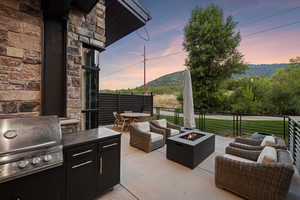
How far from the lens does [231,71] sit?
356 inches

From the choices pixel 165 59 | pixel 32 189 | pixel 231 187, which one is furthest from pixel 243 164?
pixel 165 59

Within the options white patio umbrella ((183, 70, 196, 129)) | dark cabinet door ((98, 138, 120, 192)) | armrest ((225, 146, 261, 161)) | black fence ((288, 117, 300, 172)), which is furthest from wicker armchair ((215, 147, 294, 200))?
white patio umbrella ((183, 70, 196, 129))

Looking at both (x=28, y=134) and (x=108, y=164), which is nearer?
(x=28, y=134)

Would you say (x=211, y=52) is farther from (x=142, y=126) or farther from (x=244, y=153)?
(x=244, y=153)

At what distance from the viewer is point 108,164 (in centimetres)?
186

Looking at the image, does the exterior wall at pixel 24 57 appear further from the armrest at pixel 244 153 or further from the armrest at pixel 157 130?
the armrest at pixel 244 153

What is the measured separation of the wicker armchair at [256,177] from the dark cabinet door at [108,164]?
5.58 ft

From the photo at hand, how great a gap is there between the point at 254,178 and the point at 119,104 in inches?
267

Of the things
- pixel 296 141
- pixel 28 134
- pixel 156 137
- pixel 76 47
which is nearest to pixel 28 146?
pixel 28 134

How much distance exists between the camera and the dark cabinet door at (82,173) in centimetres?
147

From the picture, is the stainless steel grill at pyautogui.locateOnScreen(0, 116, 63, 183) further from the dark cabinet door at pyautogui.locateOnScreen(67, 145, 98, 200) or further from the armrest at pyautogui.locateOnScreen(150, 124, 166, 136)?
the armrest at pyautogui.locateOnScreen(150, 124, 166, 136)

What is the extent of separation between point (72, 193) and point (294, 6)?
33.3 ft

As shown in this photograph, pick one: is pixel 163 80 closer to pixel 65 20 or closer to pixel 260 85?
pixel 260 85

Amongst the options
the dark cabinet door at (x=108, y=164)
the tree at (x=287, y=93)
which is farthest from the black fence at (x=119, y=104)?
the tree at (x=287, y=93)
